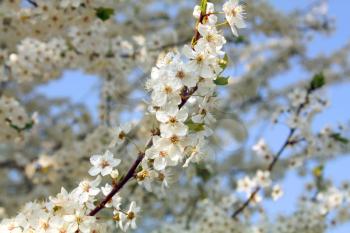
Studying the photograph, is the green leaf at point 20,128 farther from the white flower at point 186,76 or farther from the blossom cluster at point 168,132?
the white flower at point 186,76

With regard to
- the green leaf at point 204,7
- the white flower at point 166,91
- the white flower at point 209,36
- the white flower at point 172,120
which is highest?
the green leaf at point 204,7

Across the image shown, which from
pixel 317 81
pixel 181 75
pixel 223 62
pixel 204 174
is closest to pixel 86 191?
pixel 181 75

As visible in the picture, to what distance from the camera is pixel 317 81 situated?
4.28m

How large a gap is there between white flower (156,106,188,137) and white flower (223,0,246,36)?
45 cm

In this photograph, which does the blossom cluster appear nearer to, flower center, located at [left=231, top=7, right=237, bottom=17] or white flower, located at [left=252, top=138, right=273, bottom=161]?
flower center, located at [left=231, top=7, right=237, bottom=17]

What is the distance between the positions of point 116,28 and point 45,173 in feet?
6.93

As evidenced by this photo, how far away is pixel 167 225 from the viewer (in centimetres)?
527

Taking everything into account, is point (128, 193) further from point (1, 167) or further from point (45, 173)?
point (1, 167)

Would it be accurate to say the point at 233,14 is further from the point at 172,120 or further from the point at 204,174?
the point at 204,174

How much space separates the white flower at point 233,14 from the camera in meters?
2.35

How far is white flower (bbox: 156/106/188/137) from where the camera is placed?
84.0 inches

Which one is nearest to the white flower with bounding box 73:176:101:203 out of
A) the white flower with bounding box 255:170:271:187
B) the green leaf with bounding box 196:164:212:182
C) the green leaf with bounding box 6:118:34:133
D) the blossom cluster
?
the blossom cluster

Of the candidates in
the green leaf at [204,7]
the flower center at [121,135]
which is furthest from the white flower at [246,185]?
the green leaf at [204,7]

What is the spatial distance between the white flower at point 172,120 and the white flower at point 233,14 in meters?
0.45
